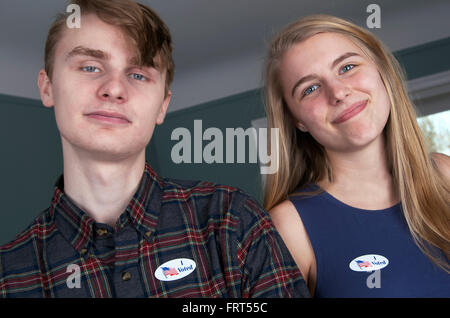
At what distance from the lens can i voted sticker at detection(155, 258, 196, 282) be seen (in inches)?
36.9

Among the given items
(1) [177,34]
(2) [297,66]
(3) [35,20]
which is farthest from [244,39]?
(2) [297,66]

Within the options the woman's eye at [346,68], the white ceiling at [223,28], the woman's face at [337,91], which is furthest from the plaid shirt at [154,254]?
the white ceiling at [223,28]

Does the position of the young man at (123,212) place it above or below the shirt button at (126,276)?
above

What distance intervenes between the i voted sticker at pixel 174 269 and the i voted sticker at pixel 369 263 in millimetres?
468

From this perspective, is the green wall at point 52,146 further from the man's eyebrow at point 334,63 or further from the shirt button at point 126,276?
the shirt button at point 126,276

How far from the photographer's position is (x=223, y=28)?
12.1 feet

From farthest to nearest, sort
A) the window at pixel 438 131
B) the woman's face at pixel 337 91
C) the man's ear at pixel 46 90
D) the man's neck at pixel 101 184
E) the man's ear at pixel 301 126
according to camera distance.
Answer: the window at pixel 438 131
the man's ear at pixel 301 126
the woman's face at pixel 337 91
the man's ear at pixel 46 90
the man's neck at pixel 101 184

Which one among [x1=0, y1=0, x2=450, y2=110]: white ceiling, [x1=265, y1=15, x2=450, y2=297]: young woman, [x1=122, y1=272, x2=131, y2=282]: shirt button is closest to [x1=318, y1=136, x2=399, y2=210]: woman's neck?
[x1=265, y1=15, x2=450, y2=297]: young woman

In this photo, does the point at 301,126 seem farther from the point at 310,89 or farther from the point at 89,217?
the point at 89,217

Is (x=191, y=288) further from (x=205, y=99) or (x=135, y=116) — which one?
(x=205, y=99)

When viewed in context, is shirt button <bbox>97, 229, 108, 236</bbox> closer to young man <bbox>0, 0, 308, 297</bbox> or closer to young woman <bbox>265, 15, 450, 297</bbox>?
young man <bbox>0, 0, 308, 297</bbox>

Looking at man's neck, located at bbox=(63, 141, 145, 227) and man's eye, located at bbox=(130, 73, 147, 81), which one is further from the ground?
man's eye, located at bbox=(130, 73, 147, 81)

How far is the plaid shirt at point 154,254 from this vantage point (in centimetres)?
91
